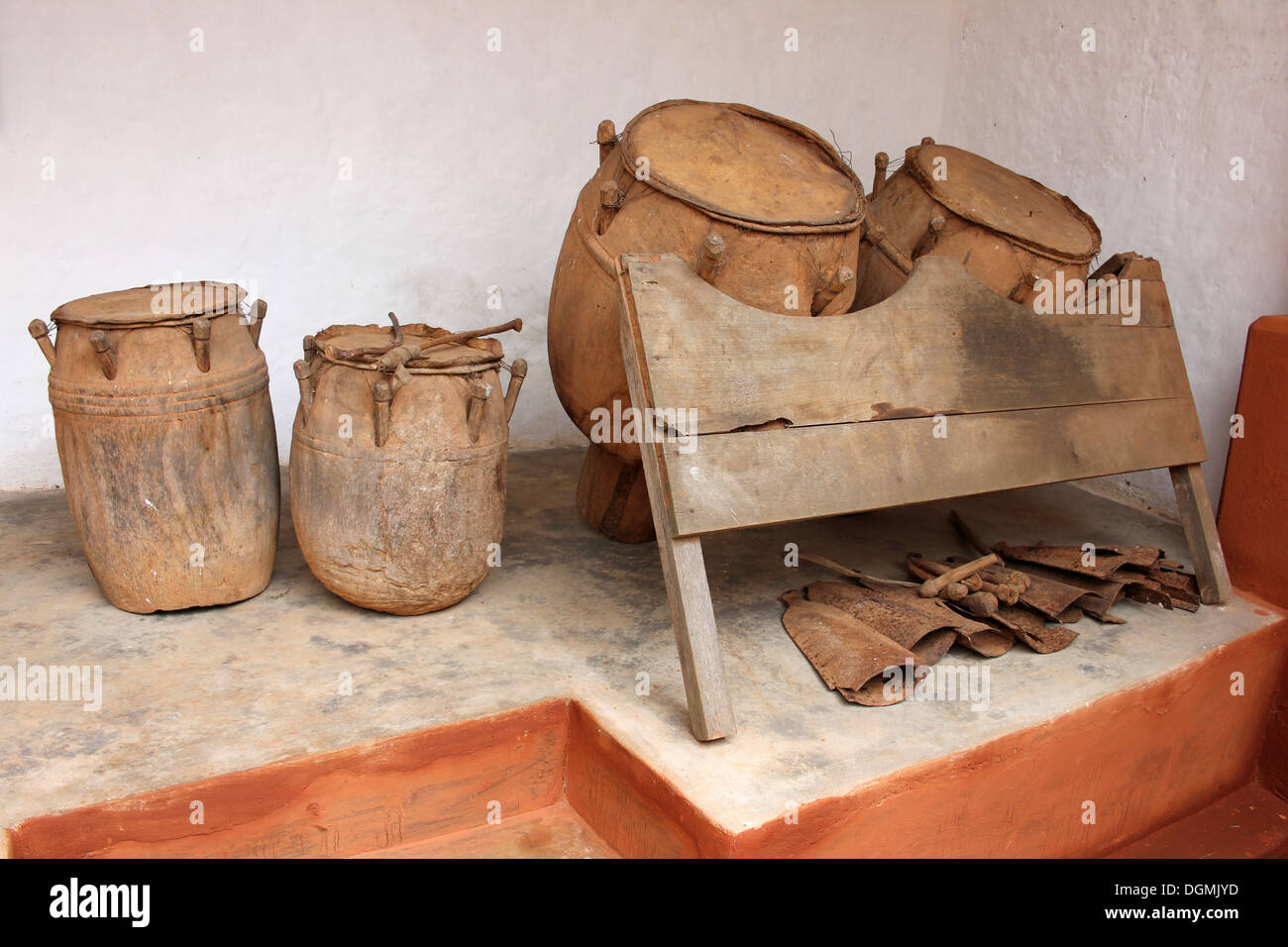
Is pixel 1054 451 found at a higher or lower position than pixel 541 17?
lower

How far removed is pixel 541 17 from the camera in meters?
4.24

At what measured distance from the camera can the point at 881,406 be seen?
283cm

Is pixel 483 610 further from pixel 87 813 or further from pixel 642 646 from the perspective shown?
pixel 87 813

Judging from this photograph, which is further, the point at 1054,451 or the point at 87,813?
the point at 1054,451

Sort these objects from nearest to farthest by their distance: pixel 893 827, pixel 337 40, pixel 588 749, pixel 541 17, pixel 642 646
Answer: pixel 893 827 → pixel 588 749 → pixel 642 646 → pixel 337 40 → pixel 541 17

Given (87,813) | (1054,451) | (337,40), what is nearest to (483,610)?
(87,813)

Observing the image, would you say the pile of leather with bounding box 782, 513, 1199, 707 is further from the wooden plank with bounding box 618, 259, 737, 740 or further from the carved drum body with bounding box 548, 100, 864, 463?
the carved drum body with bounding box 548, 100, 864, 463

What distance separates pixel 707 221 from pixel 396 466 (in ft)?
3.41

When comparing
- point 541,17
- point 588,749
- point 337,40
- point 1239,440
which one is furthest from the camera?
point 541,17

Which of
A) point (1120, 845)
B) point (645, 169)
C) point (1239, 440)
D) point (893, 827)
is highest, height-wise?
point (645, 169)

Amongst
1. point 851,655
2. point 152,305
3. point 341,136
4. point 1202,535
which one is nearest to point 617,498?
point 851,655

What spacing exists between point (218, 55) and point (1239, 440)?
142 inches

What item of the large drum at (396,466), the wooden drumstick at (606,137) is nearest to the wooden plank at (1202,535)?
the wooden drumstick at (606,137)

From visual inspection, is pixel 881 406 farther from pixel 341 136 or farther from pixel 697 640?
pixel 341 136
